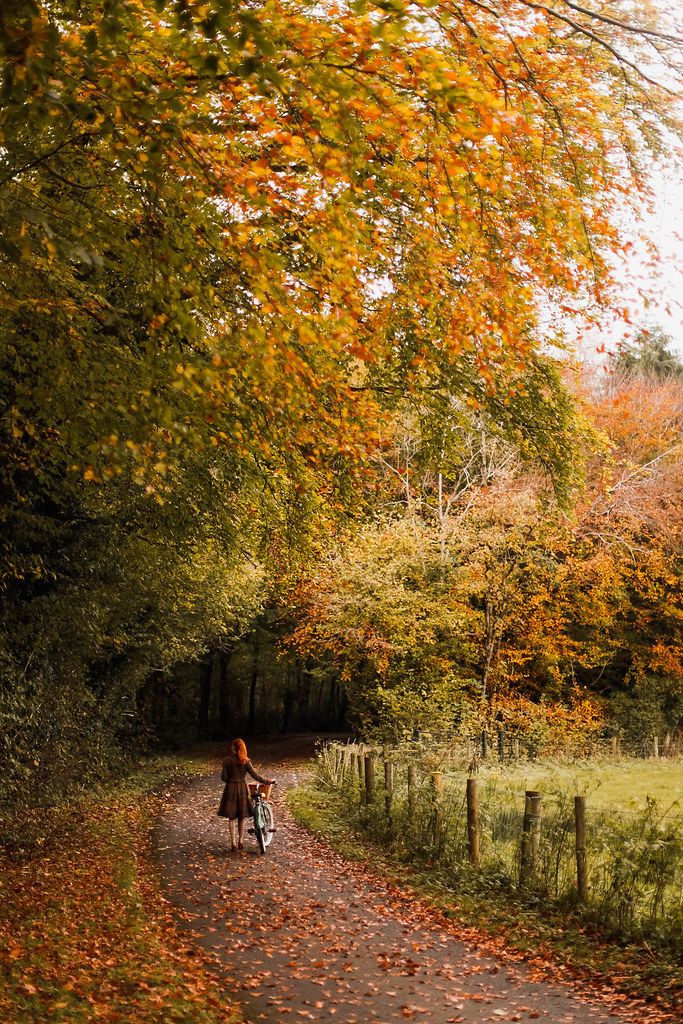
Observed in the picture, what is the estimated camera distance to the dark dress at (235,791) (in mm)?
15297

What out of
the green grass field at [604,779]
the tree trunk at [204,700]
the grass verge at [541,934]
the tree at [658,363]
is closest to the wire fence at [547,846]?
the grass verge at [541,934]

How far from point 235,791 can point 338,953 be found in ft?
22.0

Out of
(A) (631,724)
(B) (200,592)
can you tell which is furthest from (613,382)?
(B) (200,592)

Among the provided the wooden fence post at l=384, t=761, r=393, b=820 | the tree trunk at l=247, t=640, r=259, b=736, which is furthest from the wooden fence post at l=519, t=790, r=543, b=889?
the tree trunk at l=247, t=640, r=259, b=736

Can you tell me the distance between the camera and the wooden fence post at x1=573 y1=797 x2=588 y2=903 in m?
9.95

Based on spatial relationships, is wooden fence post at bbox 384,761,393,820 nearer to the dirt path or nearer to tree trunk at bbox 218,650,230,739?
the dirt path

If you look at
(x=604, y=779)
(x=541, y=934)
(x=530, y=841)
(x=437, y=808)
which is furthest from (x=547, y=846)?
(x=604, y=779)

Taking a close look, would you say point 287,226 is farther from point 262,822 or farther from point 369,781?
point 369,781

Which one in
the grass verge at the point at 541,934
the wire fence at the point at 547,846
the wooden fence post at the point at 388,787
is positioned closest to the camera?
the grass verge at the point at 541,934

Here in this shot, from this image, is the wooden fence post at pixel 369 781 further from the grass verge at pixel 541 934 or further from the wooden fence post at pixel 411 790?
the grass verge at pixel 541 934

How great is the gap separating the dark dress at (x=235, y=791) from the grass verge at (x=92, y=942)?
1501 mm

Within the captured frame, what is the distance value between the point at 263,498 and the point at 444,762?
859 centimetres

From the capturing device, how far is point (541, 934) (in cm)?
948

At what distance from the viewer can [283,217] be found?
26.7 feet
